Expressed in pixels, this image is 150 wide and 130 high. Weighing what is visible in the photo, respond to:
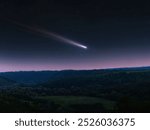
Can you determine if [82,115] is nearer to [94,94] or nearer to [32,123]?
[32,123]

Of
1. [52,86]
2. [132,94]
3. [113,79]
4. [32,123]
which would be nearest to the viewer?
[32,123]

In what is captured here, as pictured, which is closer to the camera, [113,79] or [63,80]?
[63,80]

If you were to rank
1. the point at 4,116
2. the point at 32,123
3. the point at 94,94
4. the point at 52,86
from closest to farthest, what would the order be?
1. the point at 32,123
2. the point at 4,116
3. the point at 94,94
4. the point at 52,86

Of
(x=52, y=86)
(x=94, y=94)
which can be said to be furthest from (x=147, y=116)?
(x=52, y=86)

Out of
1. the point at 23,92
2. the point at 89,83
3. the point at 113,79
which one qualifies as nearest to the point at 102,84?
the point at 89,83

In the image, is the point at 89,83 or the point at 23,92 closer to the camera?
the point at 23,92

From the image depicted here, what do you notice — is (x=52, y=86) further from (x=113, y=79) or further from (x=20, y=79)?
(x=113, y=79)
